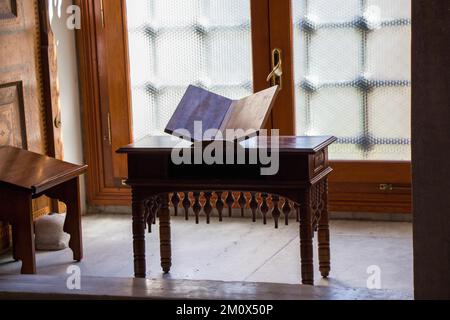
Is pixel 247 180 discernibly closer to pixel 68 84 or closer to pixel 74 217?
pixel 74 217

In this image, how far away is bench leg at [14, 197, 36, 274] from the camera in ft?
15.3

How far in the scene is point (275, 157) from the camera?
430 centimetres

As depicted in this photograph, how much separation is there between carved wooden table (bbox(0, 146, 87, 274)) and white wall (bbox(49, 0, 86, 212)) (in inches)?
40.1

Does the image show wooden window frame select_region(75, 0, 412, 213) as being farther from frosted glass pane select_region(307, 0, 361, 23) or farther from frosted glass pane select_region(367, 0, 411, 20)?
frosted glass pane select_region(367, 0, 411, 20)

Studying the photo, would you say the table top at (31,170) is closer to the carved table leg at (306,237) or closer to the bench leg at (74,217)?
the bench leg at (74,217)

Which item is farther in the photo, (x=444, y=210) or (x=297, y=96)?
(x=297, y=96)

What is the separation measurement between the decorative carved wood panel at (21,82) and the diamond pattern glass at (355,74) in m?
1.55

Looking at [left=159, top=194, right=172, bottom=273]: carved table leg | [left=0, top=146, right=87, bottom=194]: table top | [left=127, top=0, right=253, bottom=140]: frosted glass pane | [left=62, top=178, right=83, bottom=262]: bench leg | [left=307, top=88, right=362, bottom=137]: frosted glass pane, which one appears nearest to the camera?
[left=0, top=146, right=87, bottom=194]: table top

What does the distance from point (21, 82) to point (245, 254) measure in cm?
159

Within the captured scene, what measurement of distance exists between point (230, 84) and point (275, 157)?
1891mm

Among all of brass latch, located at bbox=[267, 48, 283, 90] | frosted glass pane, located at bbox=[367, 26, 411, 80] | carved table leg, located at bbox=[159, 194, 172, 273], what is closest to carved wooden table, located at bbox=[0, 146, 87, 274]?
carved table leg, located at bbox=[159, 194, 172, 273]

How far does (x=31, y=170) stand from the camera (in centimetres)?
491

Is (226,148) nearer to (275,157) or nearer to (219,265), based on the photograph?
(275,157)

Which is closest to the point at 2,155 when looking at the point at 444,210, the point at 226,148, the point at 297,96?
the point at 226,148
